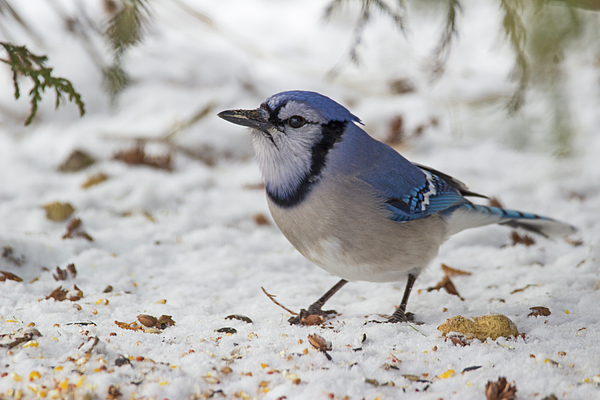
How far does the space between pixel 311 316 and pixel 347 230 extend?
0.46 m

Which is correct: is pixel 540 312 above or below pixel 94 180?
above

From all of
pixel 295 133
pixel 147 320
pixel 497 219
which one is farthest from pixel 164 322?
pixel 497 219

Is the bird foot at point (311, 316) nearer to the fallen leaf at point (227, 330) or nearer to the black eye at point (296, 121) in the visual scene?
the fallen leaf at point (227, 330)

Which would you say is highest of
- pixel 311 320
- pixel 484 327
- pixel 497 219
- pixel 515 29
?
pixel 515 29

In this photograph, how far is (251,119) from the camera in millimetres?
2297

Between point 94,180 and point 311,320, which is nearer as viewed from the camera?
point 311,320

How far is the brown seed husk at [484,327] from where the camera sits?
6.86 feet

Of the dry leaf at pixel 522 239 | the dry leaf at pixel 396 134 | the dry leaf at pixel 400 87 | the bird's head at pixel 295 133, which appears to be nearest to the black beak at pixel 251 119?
the bird's head at pixel 295 133

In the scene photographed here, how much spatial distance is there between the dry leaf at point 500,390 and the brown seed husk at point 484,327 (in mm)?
478

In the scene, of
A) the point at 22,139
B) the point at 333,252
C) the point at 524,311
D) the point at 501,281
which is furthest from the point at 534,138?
the point at 22,139

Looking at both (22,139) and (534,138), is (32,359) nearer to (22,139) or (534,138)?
(22,139)

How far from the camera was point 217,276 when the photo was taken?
293 cm

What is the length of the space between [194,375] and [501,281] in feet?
6.13

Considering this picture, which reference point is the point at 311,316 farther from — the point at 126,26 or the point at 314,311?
the point at 126,26
